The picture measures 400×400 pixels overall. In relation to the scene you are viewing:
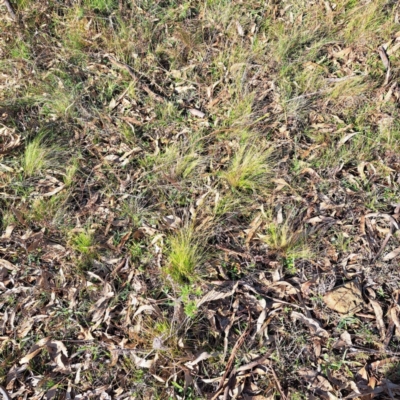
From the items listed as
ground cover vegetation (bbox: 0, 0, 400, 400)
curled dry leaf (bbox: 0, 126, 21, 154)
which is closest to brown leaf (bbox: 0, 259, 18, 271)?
ground cover vegetation (bbox: 0, 0, 400, 400)

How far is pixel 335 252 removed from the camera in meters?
2.70

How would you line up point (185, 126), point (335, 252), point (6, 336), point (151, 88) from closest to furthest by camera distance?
point (6, 336) < point (335, 252) < point (185, 126) < point (151, 88)

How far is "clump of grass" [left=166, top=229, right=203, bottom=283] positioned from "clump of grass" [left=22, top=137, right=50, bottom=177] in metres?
1.23

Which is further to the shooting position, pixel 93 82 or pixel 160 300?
pixel 93 82

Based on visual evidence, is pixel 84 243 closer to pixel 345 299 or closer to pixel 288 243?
pixel 288 243

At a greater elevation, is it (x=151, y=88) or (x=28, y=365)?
(x=151, y=88)

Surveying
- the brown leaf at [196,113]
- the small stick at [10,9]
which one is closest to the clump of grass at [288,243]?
the brown leaf at [196,113]

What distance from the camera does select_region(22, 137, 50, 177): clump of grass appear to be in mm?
3094

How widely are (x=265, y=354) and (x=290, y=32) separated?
2719 mm

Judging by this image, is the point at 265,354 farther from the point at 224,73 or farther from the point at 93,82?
the point at 93,82

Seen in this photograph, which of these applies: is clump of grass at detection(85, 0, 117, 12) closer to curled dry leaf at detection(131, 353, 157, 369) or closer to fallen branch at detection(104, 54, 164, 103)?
fallen branch at detection(104, 54, 164, 103)

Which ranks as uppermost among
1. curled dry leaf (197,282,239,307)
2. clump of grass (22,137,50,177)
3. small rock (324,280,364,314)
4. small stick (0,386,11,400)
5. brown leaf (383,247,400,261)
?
clump of grass (22,137,50,177)

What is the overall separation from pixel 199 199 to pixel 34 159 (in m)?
1.29

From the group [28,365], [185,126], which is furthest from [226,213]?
[28,365]
